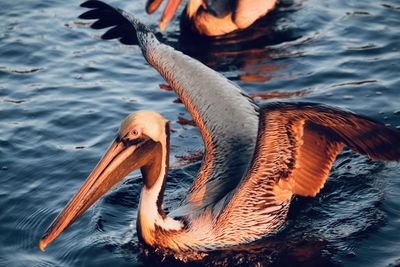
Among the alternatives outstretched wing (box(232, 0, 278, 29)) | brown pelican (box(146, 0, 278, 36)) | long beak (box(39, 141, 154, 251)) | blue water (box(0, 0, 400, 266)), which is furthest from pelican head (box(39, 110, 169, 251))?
outstretched wing (box(232, 0, 278, 29))

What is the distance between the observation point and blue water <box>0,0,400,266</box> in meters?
6.68

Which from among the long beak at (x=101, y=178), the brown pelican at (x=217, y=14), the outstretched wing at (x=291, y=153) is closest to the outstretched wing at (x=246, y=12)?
the brown pelican at (x=217, y=14)

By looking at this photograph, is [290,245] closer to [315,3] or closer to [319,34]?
[319,34]

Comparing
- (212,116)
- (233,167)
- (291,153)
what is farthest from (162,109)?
(291,153)

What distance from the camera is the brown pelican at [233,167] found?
237 inches

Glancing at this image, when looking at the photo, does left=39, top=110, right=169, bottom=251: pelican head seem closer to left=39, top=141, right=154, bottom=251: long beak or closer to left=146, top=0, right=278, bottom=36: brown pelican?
left=39, top=141, right=154, bottom=251: long beak

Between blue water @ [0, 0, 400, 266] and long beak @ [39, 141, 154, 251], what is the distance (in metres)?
0.55

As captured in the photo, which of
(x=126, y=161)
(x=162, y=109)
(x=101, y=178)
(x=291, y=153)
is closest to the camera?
(x=101, y=178)

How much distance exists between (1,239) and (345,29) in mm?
5679

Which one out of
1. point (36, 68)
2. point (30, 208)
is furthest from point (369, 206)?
point (36, 68)

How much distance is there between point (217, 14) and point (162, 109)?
2.60 metres

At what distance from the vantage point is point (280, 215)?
6.87m

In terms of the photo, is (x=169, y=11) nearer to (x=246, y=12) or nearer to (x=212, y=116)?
(x=246, y=12)

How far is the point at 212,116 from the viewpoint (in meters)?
7.49
